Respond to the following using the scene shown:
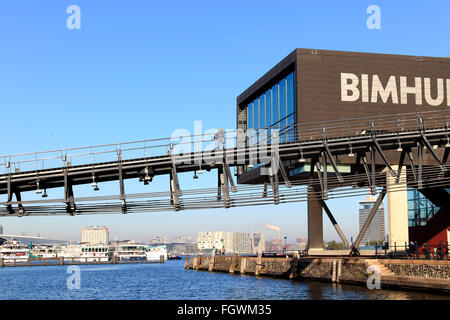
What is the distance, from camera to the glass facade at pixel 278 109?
228 feet

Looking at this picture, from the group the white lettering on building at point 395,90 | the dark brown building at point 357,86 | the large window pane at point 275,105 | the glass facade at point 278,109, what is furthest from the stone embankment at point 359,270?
the white lettering on building at point 395,90

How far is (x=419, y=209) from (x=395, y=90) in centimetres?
1578

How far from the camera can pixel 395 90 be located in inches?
2744

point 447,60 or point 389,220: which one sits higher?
point 447,60

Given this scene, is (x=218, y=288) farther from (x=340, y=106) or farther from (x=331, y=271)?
(x=340, y=106)

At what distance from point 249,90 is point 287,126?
50.6ft

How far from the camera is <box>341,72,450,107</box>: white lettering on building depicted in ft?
226

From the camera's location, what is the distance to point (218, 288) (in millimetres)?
58312

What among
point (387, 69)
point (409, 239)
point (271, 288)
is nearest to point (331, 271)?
point (271, 288)

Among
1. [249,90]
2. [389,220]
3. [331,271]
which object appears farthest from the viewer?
[249,90]

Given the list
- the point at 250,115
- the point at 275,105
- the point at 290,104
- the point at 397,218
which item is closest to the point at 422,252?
the point at 397,218

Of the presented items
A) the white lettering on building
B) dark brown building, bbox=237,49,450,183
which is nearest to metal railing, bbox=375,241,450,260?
dark brown building, bbox=237,49,450,183

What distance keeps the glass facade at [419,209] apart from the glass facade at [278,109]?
18.6 m
